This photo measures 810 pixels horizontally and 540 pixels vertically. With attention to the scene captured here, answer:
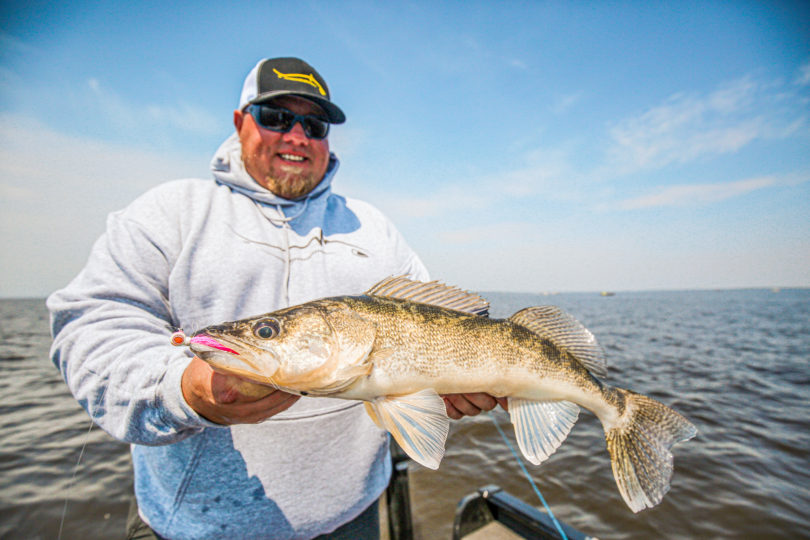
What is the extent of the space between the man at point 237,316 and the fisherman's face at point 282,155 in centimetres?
1

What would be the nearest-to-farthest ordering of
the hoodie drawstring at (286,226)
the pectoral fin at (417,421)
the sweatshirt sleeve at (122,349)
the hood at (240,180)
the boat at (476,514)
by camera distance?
the sweatshirt sleeve at (122,349), the pectoral fin at (417,421), the hoodie drawstring at (286,226), the hood at (240,180), the boat at (476,514)

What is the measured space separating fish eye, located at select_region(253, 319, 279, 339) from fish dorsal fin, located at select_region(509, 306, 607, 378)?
1620 millimetres

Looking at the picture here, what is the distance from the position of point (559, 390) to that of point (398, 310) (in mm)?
1275

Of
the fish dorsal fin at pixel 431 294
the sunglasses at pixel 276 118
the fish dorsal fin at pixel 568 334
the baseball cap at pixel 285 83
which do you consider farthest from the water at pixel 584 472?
the baseball cap at pixel 285 83

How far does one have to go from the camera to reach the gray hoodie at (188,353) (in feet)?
5.95

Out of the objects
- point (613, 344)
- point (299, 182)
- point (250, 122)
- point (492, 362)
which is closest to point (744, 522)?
point (492, 362)

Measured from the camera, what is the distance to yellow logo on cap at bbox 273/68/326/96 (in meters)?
3.01

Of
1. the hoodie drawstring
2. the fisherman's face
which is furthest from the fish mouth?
the fisherman's face

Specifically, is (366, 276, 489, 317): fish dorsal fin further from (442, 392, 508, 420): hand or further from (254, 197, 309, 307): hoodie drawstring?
(254, 197, 309, 307): hoodie drawstring

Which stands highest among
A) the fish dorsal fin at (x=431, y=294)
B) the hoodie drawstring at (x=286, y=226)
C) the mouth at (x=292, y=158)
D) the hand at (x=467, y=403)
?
the mouth at (x=292, y=158)

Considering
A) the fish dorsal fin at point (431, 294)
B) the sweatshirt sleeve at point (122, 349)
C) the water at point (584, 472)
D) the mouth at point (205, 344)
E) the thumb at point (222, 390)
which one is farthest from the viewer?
the water at point (584, 472)

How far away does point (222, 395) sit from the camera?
5.24 feet

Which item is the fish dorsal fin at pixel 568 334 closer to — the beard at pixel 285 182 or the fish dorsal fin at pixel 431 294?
the fish dorsal fin at pixel 431 294

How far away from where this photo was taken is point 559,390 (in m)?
2.52
